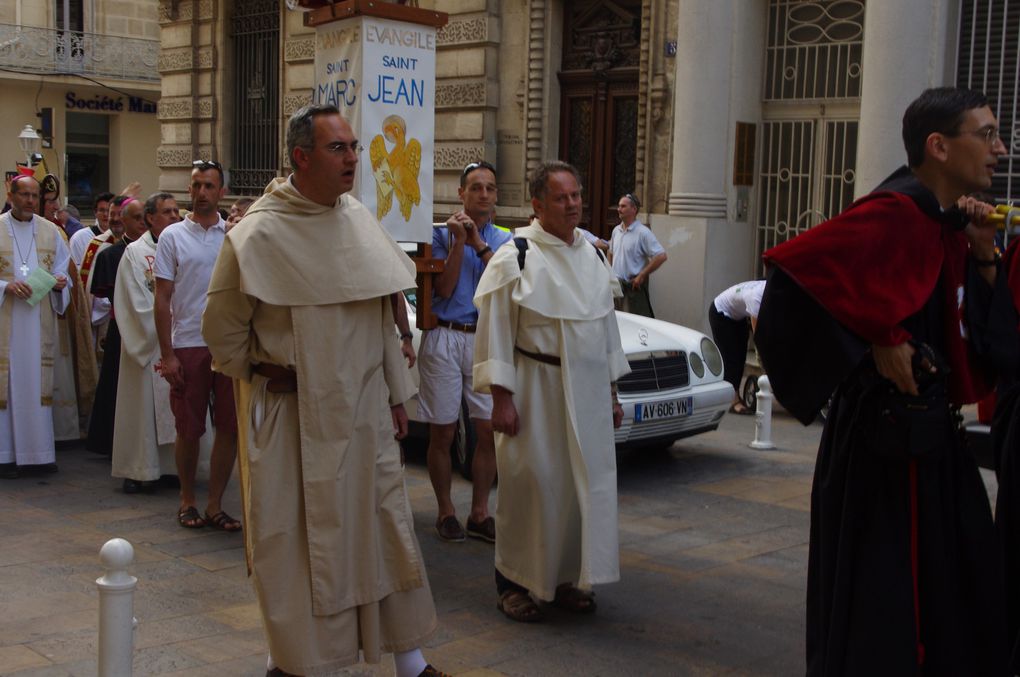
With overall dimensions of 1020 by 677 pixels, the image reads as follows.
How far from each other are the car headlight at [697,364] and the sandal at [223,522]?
352 centimetres

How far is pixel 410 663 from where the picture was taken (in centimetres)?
Answer: 456

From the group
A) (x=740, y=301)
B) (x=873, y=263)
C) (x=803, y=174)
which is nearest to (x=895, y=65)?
(x=803, y=174)

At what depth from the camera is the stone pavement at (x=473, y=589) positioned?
5090mm

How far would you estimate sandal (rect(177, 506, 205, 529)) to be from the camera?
714 centimetres

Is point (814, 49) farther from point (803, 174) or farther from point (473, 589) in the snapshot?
point (473, 589)

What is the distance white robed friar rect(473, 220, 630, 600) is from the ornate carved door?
10.0 meters

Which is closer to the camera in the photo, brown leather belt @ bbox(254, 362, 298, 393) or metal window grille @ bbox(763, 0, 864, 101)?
brown leather belt @ bbox(254, 362, 298, 393)

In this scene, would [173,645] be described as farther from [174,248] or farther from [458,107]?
[458,107]

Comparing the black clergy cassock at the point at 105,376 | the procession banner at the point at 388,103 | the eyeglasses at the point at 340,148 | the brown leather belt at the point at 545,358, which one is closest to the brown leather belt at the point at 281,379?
the eyeglasses at the point at 340,148

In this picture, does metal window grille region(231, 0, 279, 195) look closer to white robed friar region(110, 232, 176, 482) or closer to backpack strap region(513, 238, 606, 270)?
white robed friar region(110, 232, 176, 482)

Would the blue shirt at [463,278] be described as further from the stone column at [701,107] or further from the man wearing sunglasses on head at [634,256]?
the stone column at [701,107]

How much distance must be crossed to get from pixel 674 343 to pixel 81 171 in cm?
2985

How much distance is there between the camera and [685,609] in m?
5.80

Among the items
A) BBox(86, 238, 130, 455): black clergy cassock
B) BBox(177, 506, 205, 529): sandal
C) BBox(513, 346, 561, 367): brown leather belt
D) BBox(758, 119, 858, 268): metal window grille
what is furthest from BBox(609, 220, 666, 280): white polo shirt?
BBox(513, 346, 561, 367): brown leather belt
